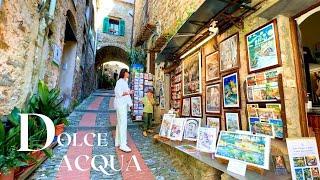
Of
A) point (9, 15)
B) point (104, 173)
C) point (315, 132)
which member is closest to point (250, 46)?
point (315, 132)

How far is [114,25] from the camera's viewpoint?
15.5m

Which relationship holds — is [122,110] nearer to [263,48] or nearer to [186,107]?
[186,107]

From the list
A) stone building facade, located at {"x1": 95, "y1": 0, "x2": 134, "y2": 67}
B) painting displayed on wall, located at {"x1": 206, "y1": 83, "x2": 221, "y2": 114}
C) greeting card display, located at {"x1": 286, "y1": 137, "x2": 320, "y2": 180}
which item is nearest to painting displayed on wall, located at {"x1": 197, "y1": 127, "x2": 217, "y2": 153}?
painting displayed on wall, located at {"x1": 206, "y1": 83, "x2": 221, "y2": 114}

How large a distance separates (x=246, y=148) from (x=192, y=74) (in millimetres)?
2476

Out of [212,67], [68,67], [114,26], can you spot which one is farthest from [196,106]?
[114,26]

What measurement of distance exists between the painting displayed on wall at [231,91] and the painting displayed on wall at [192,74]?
37.5 inches

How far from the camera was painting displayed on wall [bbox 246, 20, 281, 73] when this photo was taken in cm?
230

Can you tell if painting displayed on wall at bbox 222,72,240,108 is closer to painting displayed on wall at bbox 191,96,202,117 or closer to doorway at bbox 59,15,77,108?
painting displayed on wall at bbox 191,96,202,117

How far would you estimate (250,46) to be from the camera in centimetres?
264

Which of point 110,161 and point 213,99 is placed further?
point 213,99

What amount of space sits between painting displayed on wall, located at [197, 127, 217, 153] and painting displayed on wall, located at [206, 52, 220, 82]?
1.02m

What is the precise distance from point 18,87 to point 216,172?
10.2 feet

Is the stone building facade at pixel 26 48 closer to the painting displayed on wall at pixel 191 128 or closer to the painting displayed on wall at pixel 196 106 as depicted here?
the painting displayed on wall at pixel 191 128

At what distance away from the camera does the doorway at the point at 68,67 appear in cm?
662
